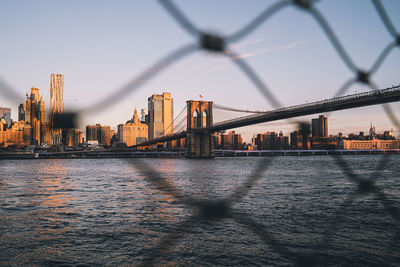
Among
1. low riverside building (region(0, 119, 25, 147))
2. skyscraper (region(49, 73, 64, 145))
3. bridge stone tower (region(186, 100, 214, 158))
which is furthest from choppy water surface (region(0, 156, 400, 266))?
bridge stone tower (region(186, 100, 214, 158))

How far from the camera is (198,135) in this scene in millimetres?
110188

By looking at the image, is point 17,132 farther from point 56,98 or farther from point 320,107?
point 320,107

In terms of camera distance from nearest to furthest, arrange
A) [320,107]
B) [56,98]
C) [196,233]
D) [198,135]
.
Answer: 1. [56,98]
2. [196,233]
3. [320,107]
4. [198,135]

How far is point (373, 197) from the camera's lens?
22062 mm

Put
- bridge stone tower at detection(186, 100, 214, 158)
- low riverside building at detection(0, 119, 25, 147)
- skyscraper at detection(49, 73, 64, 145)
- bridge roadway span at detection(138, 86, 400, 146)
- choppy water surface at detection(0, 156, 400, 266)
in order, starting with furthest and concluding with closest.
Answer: bridge stone tower at detection(186, 100, 214, 158)
bridge roadway span at detection(138, 86, 400, 146)
choppy water surface at detection(0, 156, 400, 266)
low riverside building at detection(0, 119, 25, 147)
skyscraper at detection(49, 73, 64, 145)

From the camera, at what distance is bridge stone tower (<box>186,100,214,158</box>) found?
10819cm

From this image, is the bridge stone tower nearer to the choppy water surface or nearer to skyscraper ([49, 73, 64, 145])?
the choppy water surface

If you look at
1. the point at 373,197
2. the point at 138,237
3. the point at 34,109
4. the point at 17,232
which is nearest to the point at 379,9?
the point at 34,109

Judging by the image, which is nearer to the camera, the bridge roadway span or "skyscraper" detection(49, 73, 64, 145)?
"skyscraper" detection(49, 73, 64, 145)

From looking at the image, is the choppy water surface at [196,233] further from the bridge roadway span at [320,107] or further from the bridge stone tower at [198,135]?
the bridge stone tower at [198,135]

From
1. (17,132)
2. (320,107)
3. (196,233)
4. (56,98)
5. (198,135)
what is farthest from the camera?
(198,135)

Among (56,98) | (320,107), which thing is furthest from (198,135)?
(56,98)

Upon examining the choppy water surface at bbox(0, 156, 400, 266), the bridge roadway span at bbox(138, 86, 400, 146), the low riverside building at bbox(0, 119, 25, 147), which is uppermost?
the bridge roadway span at bbox(138, 86, 400, 146)

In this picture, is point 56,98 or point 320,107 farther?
point 320,107
